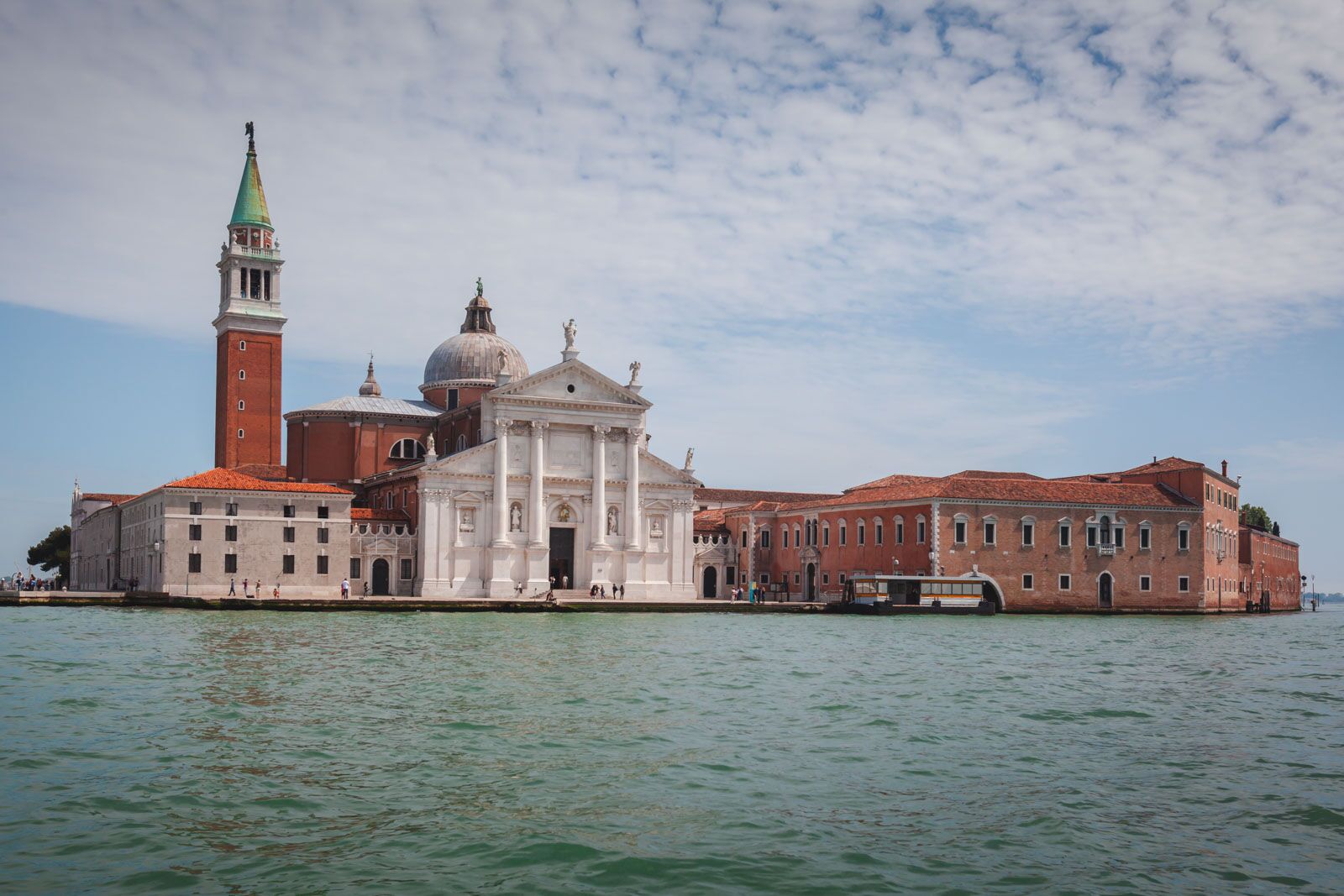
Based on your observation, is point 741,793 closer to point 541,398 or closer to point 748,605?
point 748,605

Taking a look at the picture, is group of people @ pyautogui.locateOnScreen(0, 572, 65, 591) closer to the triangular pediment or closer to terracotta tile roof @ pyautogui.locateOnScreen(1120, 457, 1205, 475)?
the triangular pediment

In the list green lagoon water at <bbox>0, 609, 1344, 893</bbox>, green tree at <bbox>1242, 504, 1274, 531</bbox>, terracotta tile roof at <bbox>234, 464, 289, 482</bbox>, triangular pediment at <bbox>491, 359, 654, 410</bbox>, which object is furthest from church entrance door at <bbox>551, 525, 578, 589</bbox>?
green tree at <bbox>1242, 504, 1274, 531</bbox>

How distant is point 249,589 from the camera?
41250mm

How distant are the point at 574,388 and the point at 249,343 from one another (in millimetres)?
14358

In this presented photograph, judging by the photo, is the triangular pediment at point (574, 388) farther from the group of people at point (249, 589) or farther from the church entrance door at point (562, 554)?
the group of people at point (249, 589)

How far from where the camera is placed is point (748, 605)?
143 feet

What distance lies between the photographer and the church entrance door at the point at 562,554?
47.0 metres

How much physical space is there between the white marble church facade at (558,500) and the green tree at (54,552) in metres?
28.1

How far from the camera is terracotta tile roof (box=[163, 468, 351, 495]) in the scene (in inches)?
1610

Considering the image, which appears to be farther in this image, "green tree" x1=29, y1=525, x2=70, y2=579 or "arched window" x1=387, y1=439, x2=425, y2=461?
"green tree" x1=29, y1=525, x2=70, y2=579

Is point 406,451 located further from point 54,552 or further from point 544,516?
point 54,552

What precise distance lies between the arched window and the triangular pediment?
8076 mm

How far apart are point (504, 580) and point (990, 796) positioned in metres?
36.3

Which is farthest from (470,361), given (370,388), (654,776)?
(654,776)
